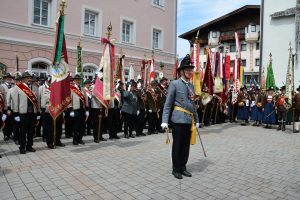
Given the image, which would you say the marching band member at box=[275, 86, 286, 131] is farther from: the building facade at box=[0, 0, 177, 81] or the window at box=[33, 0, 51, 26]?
the window at box=[33, 0, 51, 26]

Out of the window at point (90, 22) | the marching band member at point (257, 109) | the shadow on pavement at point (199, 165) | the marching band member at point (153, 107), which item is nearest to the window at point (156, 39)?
the window at point (90, 22)

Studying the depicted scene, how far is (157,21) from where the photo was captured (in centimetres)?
2138

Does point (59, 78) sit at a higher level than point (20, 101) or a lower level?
higher

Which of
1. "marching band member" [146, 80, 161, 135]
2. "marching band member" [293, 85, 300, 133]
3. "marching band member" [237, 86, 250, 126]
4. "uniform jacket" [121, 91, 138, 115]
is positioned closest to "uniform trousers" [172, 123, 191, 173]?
"uniform jacket" [121, 91, 138, 115]

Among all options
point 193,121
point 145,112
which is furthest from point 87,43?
point 193,121

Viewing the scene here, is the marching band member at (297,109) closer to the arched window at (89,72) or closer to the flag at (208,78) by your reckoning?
the flag at (208,78)

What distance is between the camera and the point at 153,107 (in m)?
10.7

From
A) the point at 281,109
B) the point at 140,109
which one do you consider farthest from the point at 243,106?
the point at 140,109

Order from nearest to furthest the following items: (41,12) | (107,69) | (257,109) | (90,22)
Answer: (107,69)
(257,109)
(41,12)
(90,22)

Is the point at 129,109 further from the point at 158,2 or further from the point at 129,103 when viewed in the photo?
the point at 158,2

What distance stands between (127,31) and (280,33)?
10.8 metres

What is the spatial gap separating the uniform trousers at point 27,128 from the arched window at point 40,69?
319 inches

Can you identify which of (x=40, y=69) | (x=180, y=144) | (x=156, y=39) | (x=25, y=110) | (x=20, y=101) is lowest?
(x=180, y=144)

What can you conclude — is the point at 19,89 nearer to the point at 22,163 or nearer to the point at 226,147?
the point at 22,163
